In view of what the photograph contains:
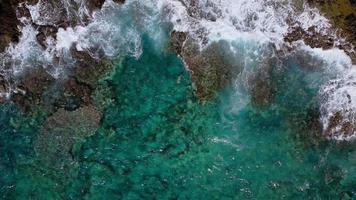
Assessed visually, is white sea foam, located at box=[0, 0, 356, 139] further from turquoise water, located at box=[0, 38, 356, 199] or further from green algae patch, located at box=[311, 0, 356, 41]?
turquoise water, located at box=[0, 38, 356, 199]

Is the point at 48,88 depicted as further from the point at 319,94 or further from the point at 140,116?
the point at 319,94

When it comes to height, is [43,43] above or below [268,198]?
above

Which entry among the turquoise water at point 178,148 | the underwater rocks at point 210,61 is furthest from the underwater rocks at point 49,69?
the underwater rocks at point 210,61

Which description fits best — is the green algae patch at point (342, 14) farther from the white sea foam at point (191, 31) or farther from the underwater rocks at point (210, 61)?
the underwater rocks at point (210, 61)

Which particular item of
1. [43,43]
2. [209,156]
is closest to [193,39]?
[209,156]

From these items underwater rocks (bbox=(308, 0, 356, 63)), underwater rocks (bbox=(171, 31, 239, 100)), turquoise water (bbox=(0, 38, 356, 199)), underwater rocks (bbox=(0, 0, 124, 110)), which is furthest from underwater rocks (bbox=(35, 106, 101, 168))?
underwater rocks (bbox=(308, 0, 356, 63))
